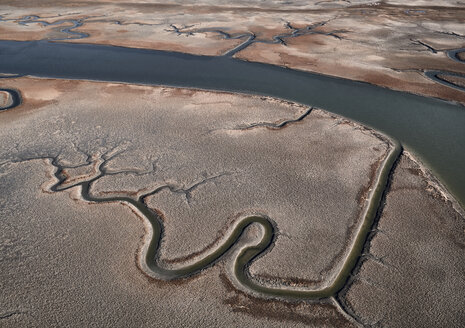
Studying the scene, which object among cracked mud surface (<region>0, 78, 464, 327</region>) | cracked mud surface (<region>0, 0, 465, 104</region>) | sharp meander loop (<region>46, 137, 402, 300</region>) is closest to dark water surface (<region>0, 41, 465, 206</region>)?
cracked mud surface (<region>0, 0, 465, 104</region>)

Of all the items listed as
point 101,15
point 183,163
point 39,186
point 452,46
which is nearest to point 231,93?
point 183,163

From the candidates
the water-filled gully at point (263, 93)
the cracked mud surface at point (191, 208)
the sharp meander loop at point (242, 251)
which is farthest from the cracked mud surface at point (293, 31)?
the sharp meander loop at point (242, 251)

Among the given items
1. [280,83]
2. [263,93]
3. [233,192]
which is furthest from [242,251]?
[280,83]

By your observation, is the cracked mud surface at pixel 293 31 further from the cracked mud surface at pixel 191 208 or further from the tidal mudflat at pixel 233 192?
the cracked mud surface at pixel 191 208

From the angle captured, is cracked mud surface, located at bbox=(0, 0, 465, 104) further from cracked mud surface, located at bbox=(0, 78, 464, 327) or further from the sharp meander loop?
the sharp meander loop

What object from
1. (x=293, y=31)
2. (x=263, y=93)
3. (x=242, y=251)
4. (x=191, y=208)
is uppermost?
(x=293, y=31)

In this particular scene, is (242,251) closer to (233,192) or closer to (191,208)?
(191,208)
